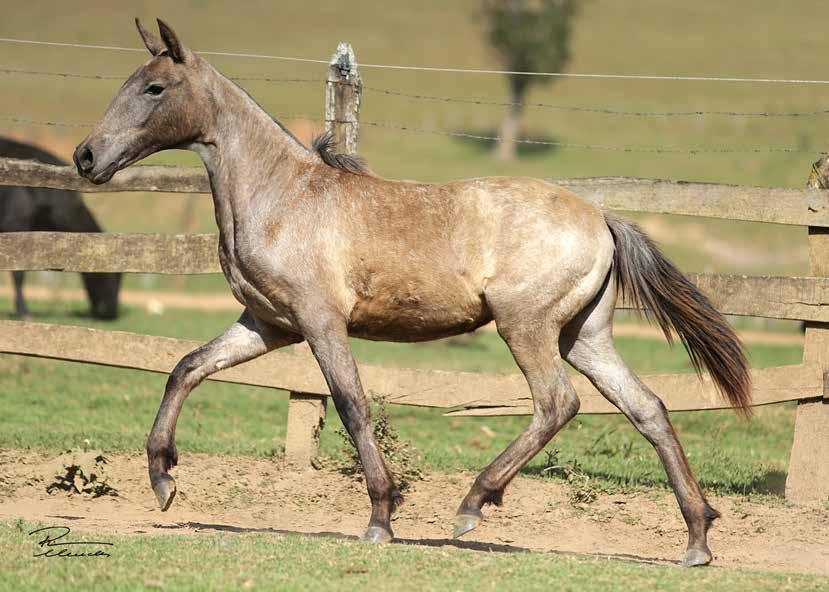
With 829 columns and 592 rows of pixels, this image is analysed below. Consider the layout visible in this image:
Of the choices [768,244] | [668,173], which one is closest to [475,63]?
[668,173]

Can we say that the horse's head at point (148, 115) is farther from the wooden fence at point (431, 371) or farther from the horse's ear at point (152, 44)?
the wooden fence at point (431, 371)

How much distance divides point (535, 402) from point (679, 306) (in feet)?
3.28

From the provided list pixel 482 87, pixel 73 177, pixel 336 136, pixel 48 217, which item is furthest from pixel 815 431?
pixel 482 87

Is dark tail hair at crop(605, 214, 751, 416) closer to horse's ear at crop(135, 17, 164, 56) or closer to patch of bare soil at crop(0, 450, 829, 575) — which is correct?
patch of bare soil at crop(0, 450, 829, 575)

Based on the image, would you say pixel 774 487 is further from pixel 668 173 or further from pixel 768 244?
pixel 668 173

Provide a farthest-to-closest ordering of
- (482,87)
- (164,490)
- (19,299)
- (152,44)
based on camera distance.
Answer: (482,87) → (19,299) → (152,44) → (164,490)

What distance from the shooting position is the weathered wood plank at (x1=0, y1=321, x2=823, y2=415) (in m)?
7.34

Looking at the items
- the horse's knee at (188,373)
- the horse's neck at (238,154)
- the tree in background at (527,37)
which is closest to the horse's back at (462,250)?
the horse's neck at (238,154)

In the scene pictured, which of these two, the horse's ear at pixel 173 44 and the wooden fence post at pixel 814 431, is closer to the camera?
the horse's ear at pixel 173 44

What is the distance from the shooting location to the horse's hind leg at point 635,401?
5980 mm

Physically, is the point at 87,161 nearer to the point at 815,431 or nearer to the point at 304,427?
the point at 304,427

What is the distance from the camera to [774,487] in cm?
775

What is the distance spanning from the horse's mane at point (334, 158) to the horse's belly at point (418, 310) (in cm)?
75

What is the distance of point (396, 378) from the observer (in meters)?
7.70
